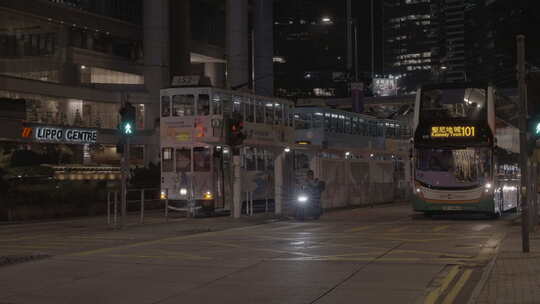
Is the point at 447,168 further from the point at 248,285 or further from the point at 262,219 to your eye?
the point at 248,285

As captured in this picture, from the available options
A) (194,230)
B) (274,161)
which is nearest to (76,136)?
(274,161)

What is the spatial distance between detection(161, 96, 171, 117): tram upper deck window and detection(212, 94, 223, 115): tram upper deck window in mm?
1949

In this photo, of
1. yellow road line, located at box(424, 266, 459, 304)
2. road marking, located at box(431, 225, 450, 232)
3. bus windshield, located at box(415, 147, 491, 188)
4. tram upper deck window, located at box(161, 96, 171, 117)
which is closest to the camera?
yellow road line, located at box(424, 266, 459, 304)

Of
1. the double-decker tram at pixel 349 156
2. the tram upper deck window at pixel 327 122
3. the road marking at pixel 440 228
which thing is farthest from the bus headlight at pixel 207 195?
the tram upper deck window at pixel 327 122

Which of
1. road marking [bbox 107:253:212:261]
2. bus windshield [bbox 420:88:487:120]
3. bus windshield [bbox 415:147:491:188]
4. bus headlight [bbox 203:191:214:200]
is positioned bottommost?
A: road marking [bbox 107:253:212:261]

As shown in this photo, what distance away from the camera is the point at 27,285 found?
1269 centimetres

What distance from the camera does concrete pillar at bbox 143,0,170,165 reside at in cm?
6731

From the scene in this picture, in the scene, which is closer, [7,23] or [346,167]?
[346,167]

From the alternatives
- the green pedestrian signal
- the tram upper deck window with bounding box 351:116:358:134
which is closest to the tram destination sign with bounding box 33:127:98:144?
the tram upper deck window with bounding box 351:116:358:134

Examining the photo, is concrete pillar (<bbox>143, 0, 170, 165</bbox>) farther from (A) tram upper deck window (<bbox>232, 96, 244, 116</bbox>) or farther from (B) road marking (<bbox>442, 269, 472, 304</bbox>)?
(B) road marking (<bbox>442, 269, 472, 304</bbox>)

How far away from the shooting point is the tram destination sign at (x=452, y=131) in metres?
27.7

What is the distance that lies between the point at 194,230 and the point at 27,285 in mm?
11520

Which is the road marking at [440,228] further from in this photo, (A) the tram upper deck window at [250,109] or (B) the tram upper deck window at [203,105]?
(A) the tram upper deck window at [250,109]

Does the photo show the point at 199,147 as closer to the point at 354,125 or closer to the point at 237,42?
the point at 354,125
